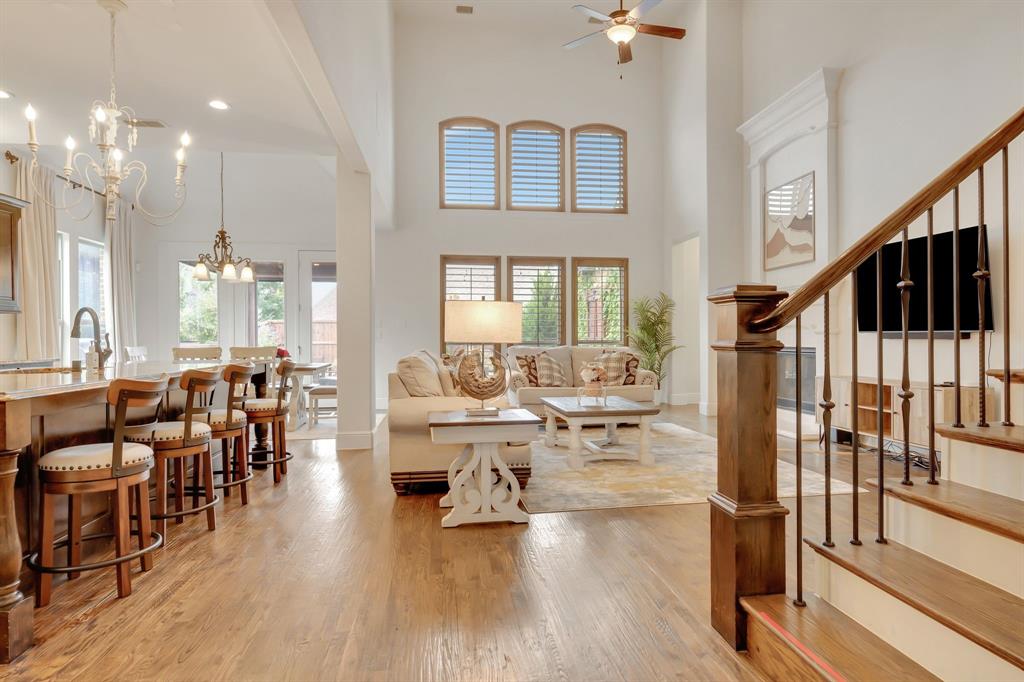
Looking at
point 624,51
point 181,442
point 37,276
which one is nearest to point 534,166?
point 624,51

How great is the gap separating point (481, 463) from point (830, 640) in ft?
6.68

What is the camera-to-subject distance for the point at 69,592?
2443 mm

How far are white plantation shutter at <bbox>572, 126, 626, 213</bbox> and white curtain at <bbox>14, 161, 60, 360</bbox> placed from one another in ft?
23.0

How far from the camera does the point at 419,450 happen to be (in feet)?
12.9

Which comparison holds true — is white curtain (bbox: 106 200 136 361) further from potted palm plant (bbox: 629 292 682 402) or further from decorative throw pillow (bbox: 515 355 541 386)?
potted palm plant (bbox: 629 292 682 402)

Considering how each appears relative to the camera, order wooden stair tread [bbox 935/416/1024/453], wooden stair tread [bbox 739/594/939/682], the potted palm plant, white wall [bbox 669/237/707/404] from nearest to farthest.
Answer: wooden stair tread [bbox 739/594/939/682] < wooden stair tread [bbox 935/416/1024/453] < the potted palm plant < white wall [bbox 669/237/707/404]

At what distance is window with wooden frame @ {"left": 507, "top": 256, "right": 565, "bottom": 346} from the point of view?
9219 mm

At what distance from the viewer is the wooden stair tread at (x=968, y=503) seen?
4.93ft

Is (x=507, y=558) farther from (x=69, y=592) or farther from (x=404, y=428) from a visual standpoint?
(x=69, y=592)

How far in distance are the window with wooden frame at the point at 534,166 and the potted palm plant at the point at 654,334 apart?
2.14m

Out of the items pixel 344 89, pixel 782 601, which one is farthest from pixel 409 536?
pixel 344 89

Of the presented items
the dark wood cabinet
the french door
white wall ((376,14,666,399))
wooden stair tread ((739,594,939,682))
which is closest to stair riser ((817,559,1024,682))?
wooden stair tread ((739,594,939,682))

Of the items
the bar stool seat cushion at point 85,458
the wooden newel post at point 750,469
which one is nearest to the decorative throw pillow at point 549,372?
the bar stool seat cushion at point 85,458

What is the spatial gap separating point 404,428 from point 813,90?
18.0 feet
